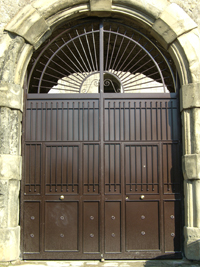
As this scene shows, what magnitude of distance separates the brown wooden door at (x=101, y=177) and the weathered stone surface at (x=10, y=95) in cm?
36

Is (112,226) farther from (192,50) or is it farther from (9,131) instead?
(192,50)

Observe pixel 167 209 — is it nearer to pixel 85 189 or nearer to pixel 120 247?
pixel 120 247

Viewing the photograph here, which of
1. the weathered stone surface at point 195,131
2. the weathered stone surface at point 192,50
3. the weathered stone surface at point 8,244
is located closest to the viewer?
the weathered stone surface at point 8,244

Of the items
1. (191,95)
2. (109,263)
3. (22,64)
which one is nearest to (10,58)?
(22,64)

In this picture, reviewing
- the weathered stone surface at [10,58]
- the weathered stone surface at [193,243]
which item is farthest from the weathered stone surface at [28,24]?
the weathered stone surface at [193,243]

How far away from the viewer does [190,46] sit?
4.61m

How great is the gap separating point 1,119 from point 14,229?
162 centimetres

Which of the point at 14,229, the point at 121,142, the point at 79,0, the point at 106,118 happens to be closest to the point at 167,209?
the point at 121,142

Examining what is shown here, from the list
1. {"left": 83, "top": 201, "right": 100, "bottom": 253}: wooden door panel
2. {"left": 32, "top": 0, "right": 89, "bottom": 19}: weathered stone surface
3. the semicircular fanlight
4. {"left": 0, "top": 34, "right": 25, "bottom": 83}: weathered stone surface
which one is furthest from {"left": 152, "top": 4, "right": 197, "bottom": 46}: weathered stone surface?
{"left": 83, "top": 201, "right": 100, "bottom": 253}: wooden door panel

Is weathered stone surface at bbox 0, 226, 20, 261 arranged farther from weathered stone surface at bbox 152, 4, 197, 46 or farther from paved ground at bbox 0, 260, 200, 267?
weathered stone surface at bbox 152, 4, 197, 46

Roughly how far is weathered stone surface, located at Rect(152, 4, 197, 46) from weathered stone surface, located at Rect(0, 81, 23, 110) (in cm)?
244

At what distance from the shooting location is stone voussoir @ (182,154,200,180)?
14.4ft

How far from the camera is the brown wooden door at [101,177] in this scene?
4.64m

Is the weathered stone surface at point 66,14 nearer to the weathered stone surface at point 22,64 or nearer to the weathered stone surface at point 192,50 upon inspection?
the weathered stone surface at point 22,64
